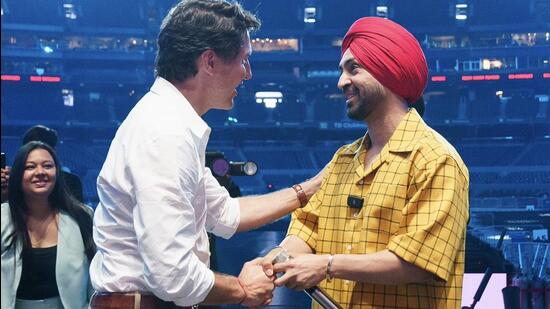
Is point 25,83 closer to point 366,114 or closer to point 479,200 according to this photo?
point 479,200

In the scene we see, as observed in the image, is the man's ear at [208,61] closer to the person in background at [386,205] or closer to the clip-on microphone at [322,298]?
the person in background at [386,205]

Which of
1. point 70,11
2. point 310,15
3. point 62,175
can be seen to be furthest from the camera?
point 310,15

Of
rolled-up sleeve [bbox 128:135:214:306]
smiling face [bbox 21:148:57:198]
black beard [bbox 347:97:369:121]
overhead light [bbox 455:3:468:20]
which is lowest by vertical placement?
rolled-up sleeve [bbox 128:135:214:306]

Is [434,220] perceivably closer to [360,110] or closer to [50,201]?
[360,110]

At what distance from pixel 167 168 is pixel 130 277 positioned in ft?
1.07

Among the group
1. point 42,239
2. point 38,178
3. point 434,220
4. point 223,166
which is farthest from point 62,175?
point 434,220

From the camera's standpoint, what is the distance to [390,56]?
1.85 m

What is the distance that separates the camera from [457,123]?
1365 centimetres

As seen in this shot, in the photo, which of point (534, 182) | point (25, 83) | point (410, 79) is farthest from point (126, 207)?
point (25, 83)

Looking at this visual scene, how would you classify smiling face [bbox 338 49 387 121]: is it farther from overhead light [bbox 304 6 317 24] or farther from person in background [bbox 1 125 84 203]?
overhead light [bbox 304 6 317 24]

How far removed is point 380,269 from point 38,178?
2398 millimetres

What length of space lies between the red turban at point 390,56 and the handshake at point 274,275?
1.65 ft

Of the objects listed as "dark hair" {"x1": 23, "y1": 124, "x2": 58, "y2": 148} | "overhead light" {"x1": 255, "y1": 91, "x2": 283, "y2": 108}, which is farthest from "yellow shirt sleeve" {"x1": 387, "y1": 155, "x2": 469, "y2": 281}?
"overhead light" {"x1": 255, "y1": 91, "x2": 283, "y2": 108}

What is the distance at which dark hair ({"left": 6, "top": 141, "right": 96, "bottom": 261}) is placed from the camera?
3453mm
